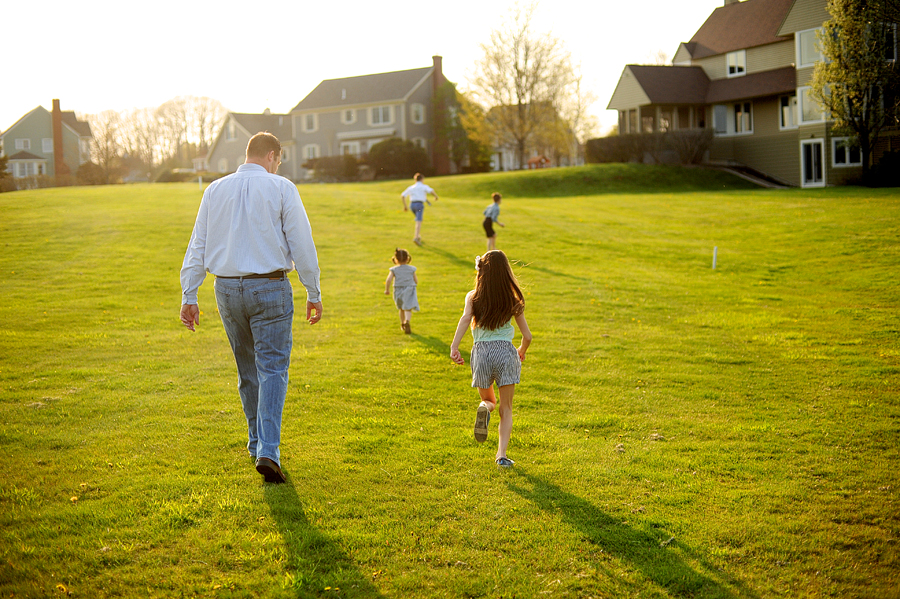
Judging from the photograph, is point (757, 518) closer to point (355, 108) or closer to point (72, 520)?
point (72, 520)

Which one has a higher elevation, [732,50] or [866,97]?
[732,50]

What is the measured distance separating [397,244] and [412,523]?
54.5 ft

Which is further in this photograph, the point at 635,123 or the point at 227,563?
the point at 635,123

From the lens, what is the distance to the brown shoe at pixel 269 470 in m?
5.02

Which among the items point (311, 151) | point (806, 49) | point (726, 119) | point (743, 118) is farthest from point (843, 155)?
point (311, 151)

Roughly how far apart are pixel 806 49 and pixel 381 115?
109 ft

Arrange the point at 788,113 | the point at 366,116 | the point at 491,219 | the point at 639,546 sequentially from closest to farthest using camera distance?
the point at 639,546, the point at 491,219, the point at 788,113, the point at 366,116

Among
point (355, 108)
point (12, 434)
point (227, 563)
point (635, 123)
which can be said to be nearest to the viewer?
point (227, 563)

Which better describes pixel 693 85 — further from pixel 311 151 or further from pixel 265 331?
pixel 265 331

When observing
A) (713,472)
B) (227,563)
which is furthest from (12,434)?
(713,472)

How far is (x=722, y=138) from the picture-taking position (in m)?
44.3

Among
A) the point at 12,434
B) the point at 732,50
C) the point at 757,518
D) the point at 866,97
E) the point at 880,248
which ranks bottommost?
the point at 757,518

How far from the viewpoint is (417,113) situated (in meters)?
59.4

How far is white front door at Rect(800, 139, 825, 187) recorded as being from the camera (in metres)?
36.8
